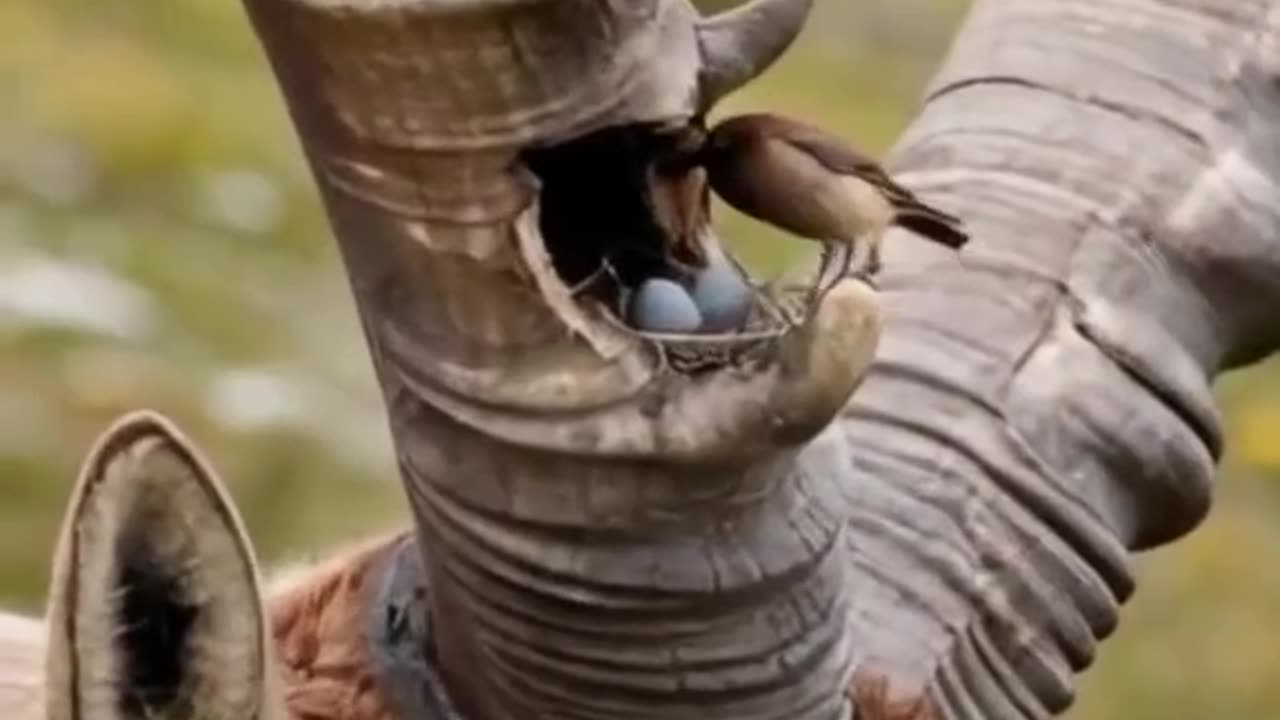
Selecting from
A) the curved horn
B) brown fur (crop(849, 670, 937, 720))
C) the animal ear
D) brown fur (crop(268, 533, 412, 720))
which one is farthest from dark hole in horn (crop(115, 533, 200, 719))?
brown fur (crop(849, 670, 937, 720))

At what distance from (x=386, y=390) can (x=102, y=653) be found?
6.7 inches

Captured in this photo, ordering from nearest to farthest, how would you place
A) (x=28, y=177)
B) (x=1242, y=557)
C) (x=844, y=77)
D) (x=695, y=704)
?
1. (x=695, y=704)
2. (x=1242, y=557)
3. (x=28, y=177)
4. (x=844, y=77)

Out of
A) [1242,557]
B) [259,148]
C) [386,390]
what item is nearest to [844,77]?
[259,148]

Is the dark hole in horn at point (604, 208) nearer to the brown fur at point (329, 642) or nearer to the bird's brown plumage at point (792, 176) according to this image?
the bird's brown plumage at point (792, 176)

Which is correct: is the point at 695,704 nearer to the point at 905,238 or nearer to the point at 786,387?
the point at 786,387

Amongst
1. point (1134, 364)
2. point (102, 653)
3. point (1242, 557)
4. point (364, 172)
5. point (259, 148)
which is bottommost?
point (1242, 557)

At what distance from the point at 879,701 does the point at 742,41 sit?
34cm

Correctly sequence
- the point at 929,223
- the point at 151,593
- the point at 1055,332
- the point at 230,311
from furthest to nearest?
the point at 230,311 < the point at 1055,332 < the point at 929,223 < the point at 151,593

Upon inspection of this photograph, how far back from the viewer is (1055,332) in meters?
2.28

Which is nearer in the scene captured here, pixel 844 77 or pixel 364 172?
pixel 364 172

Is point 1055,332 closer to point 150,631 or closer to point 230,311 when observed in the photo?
point 150,631

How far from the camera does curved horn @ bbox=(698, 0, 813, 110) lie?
1.79 meters

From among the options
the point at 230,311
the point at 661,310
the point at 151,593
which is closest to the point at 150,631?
the point at 151,593

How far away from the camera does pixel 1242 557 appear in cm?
711
